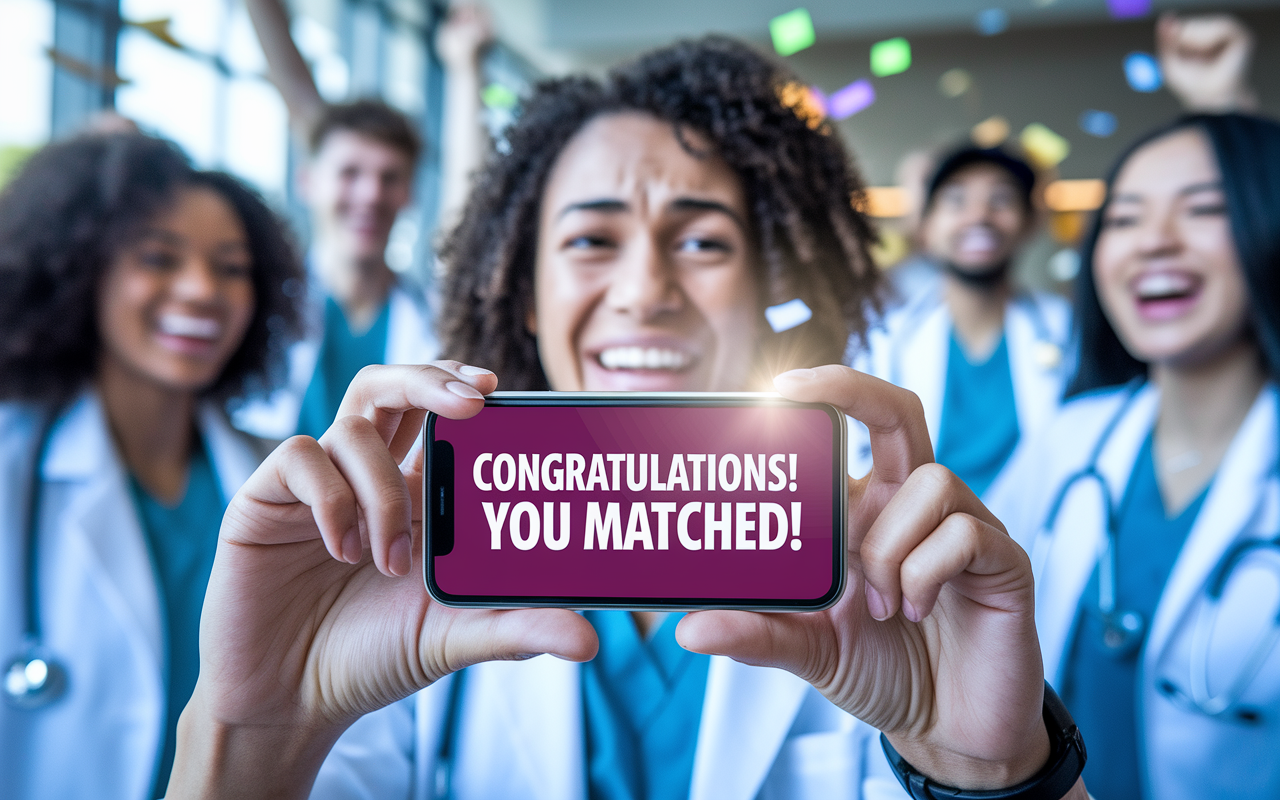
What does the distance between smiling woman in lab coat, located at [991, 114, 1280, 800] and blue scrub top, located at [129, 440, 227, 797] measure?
1.43 m

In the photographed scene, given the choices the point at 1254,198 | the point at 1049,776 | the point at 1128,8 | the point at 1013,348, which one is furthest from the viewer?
the point at 1128,8

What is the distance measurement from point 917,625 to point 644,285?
492mm

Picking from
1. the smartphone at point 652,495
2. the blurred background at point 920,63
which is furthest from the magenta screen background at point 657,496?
the blurred background at point 920,63

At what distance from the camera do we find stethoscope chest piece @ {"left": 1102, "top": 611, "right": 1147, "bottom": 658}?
4.41 feet

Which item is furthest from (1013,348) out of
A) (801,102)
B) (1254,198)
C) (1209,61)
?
(801,102)

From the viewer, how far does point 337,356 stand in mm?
2604

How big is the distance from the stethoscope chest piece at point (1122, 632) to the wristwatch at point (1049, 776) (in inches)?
25.8

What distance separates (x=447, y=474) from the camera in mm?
665

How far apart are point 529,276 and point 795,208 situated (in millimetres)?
397

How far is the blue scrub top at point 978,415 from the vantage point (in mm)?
2434

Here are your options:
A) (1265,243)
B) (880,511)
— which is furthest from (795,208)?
(1265,243)

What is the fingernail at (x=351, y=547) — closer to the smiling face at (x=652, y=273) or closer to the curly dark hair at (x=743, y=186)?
the smiling face at (x=652, y=273)

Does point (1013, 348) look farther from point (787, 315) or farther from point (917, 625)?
point (917, 625)

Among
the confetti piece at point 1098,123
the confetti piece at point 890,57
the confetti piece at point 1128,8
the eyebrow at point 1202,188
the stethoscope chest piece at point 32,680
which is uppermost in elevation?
the confetti piece at point 1128,8
